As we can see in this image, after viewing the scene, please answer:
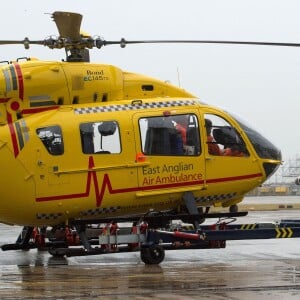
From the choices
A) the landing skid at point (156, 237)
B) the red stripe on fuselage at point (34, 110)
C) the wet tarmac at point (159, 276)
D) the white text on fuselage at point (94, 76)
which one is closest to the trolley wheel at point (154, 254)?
the landing skid at point (156, 237)

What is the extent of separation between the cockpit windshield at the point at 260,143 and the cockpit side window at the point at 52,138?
11.1ft

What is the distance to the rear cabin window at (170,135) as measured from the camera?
37.5 feet

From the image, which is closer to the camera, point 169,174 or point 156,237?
point 156,237

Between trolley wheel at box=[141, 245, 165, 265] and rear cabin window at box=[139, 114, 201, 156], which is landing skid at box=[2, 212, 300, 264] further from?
rear cabin window at box=[139, 114, 201, 156]

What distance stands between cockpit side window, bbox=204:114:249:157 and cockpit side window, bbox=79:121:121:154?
5.69ft

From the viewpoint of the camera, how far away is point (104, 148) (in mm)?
11227

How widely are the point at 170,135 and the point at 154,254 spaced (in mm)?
2158

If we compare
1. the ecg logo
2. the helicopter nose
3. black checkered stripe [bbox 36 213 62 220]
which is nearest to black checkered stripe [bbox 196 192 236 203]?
the ecg logo

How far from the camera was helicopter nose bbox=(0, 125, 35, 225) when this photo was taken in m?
10.8

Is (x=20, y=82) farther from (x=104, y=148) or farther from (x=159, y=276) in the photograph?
(x=159, y=276)

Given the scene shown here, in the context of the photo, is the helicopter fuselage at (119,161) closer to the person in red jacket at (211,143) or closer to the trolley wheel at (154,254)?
the person in red jacket at (211,143)

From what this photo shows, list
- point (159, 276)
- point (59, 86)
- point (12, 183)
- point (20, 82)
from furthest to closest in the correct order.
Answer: point (59, 86)
point (20, 82)
point (12, 183)
point (159, 276)

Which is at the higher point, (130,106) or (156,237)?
(130,106)

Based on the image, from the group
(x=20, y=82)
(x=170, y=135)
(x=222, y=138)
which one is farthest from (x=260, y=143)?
(x=20, y=82)
